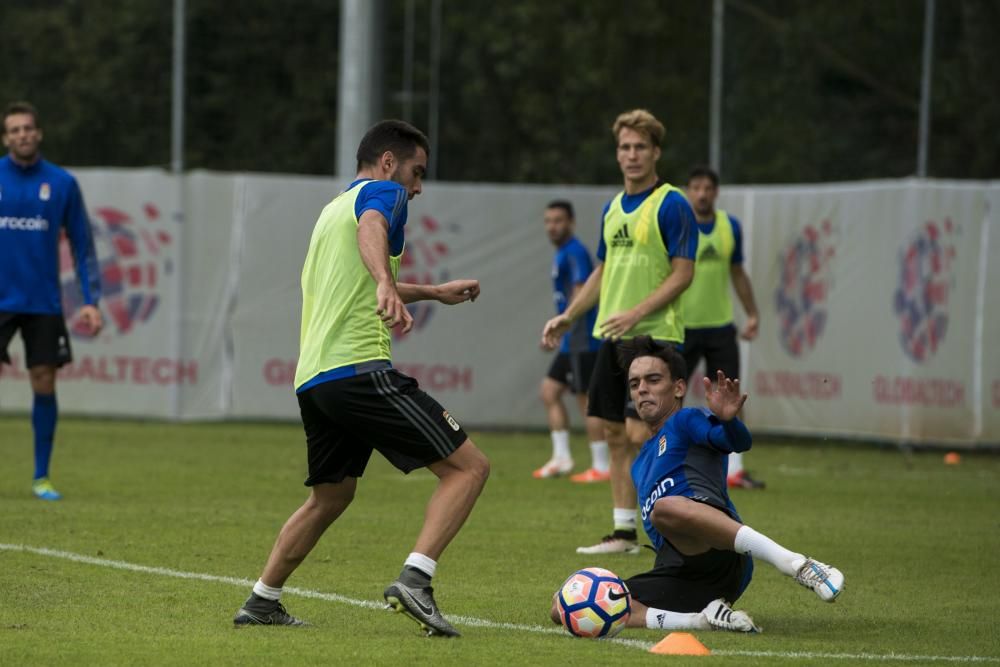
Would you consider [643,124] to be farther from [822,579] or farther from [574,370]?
[574,370]

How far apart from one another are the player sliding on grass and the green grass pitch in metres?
0.26

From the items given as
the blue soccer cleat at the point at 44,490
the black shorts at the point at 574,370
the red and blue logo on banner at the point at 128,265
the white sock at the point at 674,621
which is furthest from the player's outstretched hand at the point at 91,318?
the red and blue logo on banner at the point at 128,265

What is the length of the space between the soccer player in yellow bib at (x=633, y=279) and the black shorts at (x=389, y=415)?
114 inches

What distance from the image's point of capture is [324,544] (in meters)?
10.0

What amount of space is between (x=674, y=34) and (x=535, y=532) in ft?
55.5

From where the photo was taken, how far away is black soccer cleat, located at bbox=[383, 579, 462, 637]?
22.1 feet

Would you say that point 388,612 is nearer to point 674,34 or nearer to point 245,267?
point 245,267

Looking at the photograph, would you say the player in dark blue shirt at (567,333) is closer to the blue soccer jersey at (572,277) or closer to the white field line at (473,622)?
the blue soccer jersey at (572,277)

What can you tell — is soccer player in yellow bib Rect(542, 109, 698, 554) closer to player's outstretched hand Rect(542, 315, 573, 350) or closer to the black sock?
player's outstretched hand Rect(542, 315, 573, 350)

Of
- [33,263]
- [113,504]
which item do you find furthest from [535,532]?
[33,263]

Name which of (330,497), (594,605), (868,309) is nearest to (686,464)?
(594,605)

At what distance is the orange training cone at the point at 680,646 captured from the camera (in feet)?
21.8

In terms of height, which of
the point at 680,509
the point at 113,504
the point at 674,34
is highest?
the point at 674,34

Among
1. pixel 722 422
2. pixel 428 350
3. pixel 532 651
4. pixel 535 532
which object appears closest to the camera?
pixel 532 651
